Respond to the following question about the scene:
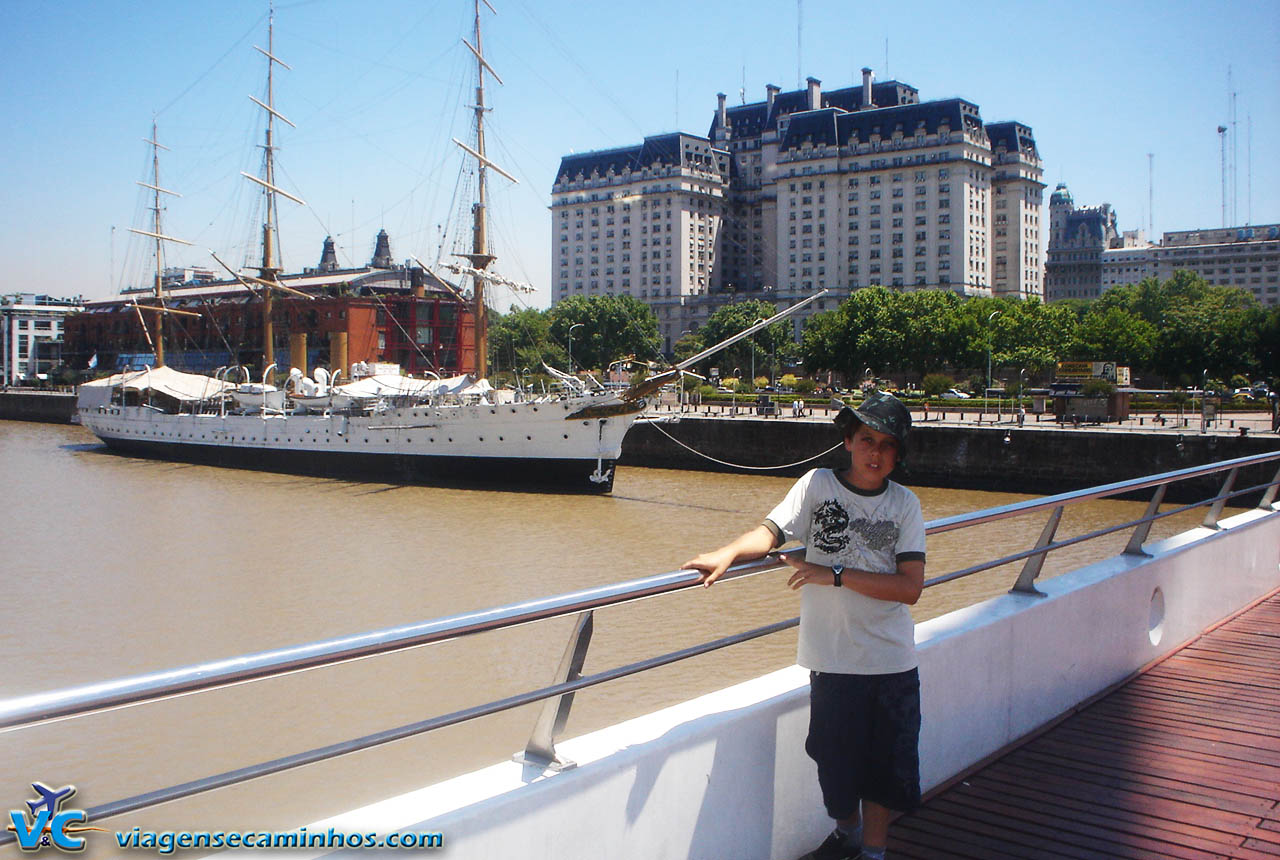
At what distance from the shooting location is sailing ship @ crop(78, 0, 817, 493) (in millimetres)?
33000

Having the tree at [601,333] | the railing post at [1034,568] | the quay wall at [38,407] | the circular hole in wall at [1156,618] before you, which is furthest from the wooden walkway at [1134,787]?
the tree at [601,333]

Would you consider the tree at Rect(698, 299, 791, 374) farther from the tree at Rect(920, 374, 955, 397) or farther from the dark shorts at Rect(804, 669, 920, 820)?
the dark shorts at Rect(804, 669, 920, 820)

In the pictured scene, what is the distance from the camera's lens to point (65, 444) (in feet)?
181

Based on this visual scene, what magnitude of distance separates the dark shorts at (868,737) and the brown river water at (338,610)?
2481 millimetres

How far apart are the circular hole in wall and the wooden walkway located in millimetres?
369

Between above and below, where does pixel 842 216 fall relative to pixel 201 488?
above

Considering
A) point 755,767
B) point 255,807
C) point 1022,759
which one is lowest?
point 255,807

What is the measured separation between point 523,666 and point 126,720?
393 cm

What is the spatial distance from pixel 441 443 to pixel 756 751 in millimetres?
33515

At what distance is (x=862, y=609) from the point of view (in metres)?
2.96

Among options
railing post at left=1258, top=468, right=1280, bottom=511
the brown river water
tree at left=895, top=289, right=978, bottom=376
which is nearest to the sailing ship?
the brown river water

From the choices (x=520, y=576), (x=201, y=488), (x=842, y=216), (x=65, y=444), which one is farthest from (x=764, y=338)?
(x=520, y=576)

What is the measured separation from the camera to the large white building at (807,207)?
113 metres

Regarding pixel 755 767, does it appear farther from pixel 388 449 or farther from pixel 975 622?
pixel 388 449
